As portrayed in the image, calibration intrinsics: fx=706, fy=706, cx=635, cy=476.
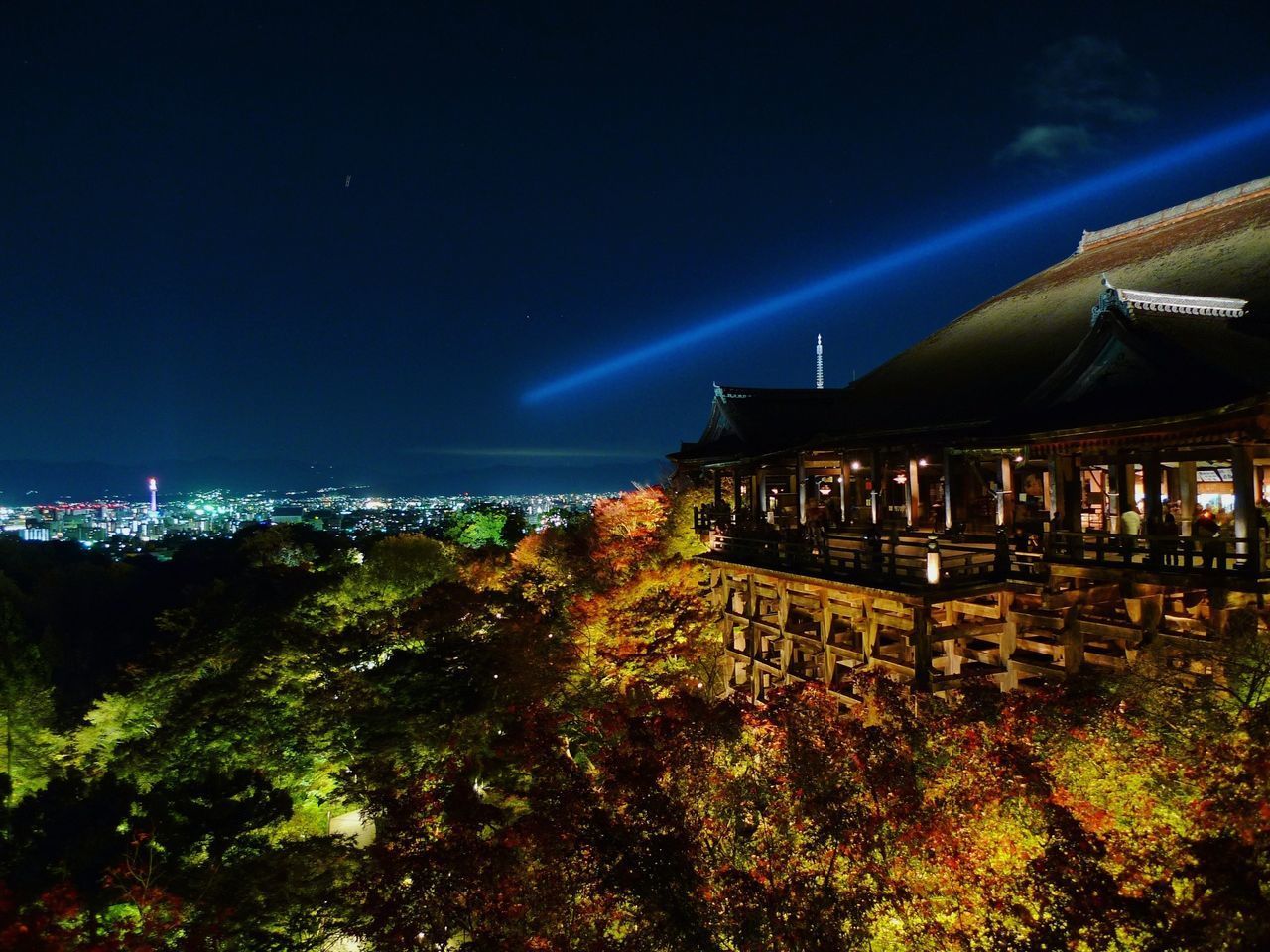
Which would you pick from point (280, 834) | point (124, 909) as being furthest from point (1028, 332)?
point (124, 909)

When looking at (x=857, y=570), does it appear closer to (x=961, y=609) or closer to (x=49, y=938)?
(x=961, y=609)

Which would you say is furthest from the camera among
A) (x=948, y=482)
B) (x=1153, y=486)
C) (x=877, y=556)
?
(x=948, y=482)

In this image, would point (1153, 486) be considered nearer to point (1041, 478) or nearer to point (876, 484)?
Result: point (876, 484)

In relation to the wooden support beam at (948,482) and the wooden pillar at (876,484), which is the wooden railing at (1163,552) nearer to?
the wooden support beam at (948,482)

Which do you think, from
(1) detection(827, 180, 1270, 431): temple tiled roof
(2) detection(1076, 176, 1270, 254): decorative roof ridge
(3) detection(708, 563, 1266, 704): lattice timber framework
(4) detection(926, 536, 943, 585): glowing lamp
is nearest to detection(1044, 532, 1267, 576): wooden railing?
(3) detection(708, 563, 1266, 704): lattice timber framework

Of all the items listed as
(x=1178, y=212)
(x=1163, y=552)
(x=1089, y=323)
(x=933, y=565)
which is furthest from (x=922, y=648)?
(x=1178, y=212)

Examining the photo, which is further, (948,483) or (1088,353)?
(948,483)

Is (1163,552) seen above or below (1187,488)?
below

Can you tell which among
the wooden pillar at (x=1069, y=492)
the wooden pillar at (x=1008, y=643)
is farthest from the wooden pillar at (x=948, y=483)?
the wooden pillar at (x=1008, y=643)
